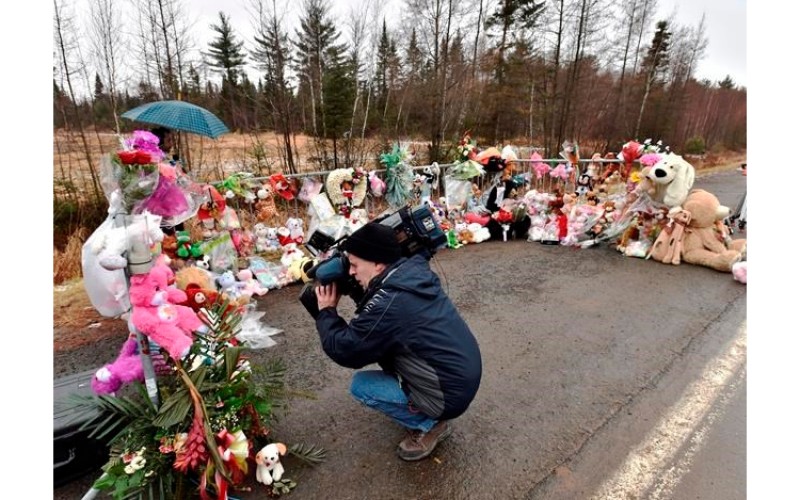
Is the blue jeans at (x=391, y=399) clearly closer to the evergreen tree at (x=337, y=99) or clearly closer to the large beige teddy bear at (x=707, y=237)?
the large beige teddy bear at (x=707, y=237)

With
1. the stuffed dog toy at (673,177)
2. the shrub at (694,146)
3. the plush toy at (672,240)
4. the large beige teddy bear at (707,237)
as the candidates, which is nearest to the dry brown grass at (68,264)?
the stuffed dog toy at (673,177)

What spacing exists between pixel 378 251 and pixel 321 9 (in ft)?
30.3

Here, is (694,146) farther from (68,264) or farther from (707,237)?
(68,264)

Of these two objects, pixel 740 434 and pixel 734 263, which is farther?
pixel 734 263

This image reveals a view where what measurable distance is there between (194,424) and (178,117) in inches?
135

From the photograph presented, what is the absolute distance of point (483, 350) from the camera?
3.50 meters

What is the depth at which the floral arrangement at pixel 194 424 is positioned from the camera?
174 centimetres

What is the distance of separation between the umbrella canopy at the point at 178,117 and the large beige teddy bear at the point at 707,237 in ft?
20.4

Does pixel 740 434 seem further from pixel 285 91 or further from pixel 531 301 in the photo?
pixel 285 91

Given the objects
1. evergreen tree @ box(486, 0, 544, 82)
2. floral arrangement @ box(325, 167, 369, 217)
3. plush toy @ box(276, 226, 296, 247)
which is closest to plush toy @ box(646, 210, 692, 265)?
floral arrangement @ box(325, 167, 369, 217)

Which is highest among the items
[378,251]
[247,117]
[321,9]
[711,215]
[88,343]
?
[321,9]

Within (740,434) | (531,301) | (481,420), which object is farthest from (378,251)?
(531,301)

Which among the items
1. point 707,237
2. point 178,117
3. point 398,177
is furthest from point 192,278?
point 707,237

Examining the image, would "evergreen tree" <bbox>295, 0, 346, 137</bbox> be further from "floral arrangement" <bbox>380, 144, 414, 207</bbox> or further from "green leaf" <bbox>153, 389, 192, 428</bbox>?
"green leaf" <bbox>153, 389, 192, 428</bbox>
